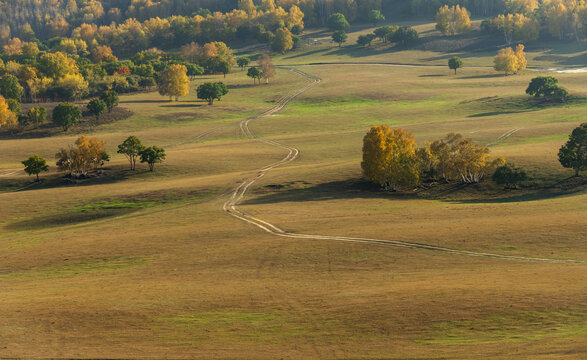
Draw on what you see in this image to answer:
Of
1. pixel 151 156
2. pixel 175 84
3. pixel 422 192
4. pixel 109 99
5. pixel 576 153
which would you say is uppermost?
pixel 175 84

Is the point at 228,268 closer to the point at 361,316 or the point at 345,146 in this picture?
the point at 361,316

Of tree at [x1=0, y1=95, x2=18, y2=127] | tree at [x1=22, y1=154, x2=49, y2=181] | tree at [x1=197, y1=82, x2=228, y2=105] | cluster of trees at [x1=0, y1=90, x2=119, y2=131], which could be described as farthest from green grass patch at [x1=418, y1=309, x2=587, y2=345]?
tree at [x1=197, y1=82, x2=228, y2=105]

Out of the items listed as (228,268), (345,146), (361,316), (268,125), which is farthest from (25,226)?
(268,125)

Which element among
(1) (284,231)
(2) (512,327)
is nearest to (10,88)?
(1) (284,231)

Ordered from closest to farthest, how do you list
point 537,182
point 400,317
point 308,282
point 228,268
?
point 400,317 → point 308,282 → point 228,268 → point 537,182

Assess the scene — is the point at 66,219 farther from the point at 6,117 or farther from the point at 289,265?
the point at 6,117

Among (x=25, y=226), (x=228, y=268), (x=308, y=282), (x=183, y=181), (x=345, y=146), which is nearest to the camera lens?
(x=308, y=282)

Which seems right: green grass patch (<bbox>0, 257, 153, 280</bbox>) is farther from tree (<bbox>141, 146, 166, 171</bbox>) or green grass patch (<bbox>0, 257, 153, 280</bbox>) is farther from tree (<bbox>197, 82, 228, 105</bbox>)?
tree (<bbox>197, 82, 228, 105</bbox>)
